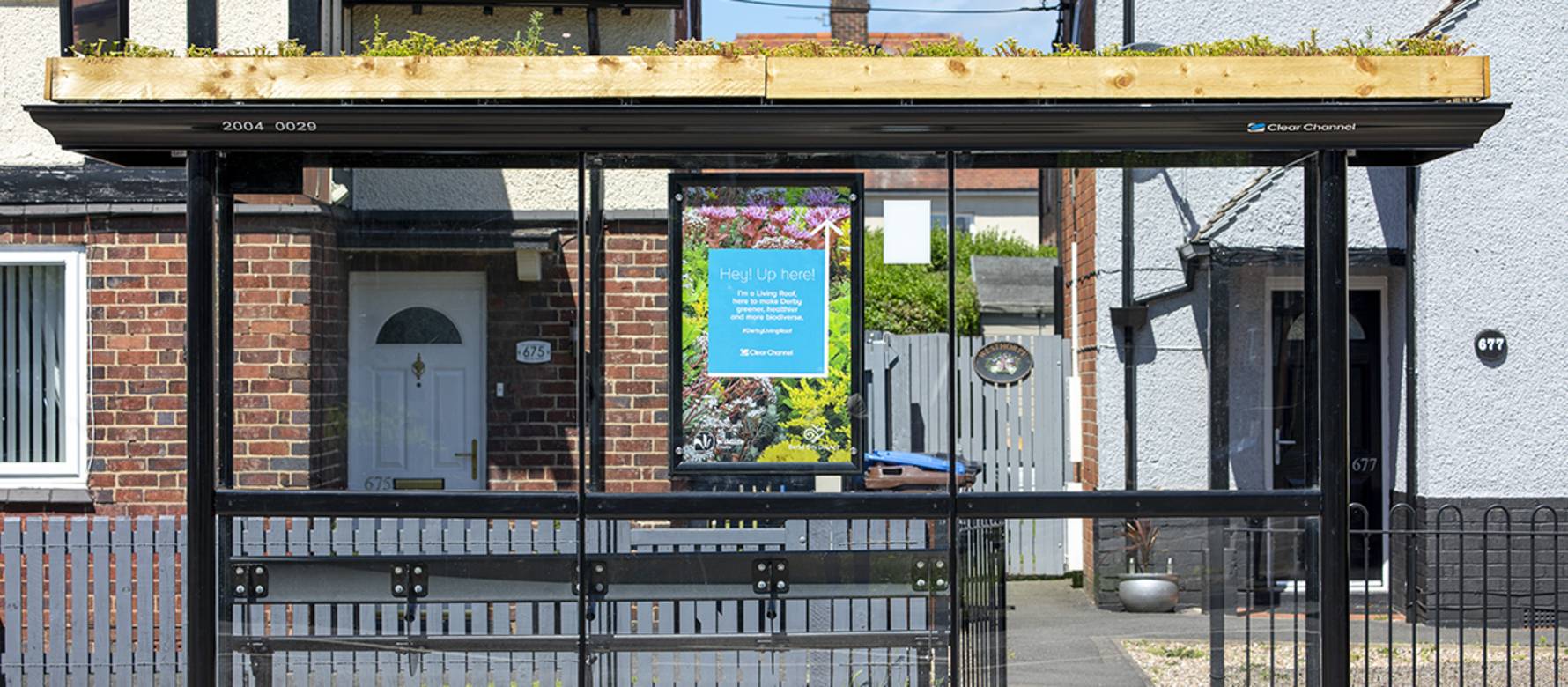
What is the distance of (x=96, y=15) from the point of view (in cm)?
853

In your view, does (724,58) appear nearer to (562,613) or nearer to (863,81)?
(863,81)

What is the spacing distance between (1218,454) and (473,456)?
278 centimetres

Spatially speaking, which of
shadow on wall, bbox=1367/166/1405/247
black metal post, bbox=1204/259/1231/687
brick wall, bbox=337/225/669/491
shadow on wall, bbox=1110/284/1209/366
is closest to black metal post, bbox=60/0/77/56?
brick wall, bbox=337/225/669/491

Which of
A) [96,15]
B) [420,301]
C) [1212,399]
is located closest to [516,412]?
[420,301]

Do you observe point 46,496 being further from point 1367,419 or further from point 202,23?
point 1367,419

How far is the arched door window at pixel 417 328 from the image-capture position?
5547mm

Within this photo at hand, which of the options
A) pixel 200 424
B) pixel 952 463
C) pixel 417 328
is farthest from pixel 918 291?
pixel 200 424

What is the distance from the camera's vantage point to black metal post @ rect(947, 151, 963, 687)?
5480 mm

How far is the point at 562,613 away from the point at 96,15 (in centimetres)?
503

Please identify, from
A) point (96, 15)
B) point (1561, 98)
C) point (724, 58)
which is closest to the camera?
point (724, 58)

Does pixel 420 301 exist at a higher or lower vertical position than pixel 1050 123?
lower

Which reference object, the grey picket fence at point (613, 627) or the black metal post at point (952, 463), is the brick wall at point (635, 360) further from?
the black metal post at point (952, 463)

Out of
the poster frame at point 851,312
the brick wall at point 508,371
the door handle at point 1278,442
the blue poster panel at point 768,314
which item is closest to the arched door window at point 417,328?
the brick wall at point 508,371

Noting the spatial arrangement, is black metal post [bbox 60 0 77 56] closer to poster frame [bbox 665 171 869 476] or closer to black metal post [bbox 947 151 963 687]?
poster frame [bbox 665 171 869 476]
